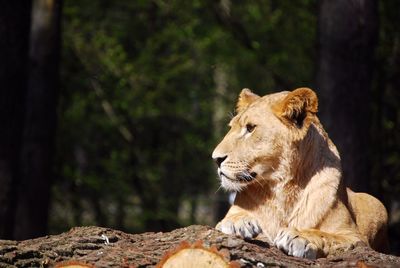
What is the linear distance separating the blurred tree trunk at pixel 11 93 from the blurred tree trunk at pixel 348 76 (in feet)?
9.69

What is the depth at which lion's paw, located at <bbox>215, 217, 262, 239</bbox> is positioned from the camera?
18.8ft

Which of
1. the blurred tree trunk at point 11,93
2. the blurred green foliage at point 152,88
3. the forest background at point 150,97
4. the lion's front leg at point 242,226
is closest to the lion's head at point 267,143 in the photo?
the lion's front leg at point 242,226

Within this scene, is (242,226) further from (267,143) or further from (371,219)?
(371,219)

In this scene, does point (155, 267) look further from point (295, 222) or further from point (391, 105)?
point (391, 105)

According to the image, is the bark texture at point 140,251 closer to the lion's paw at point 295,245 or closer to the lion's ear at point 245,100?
the lion's paw at point 295,245

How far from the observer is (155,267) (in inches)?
203

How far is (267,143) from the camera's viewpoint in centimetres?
621

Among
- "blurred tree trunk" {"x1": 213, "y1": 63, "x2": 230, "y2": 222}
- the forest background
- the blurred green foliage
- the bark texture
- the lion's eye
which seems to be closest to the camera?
the bark texture

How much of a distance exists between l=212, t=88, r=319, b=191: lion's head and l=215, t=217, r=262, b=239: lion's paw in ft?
1.18

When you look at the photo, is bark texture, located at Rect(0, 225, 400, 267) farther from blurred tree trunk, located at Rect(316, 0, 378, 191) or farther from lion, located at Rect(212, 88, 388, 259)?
blurred tree trunk, located at Rect(316, 0, 378, 191)

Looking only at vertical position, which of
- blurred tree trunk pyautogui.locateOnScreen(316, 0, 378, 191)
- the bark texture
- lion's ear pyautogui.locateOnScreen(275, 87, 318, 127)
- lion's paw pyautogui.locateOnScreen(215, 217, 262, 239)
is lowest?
the bark texture

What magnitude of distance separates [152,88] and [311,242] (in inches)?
534

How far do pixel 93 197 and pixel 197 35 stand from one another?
12.5 ft

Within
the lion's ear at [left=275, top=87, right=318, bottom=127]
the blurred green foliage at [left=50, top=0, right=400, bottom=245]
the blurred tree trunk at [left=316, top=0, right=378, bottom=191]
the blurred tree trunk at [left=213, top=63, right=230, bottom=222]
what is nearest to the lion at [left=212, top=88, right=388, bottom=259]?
the lion's ear at [left=275, top=87, right=318, bottom=127]
